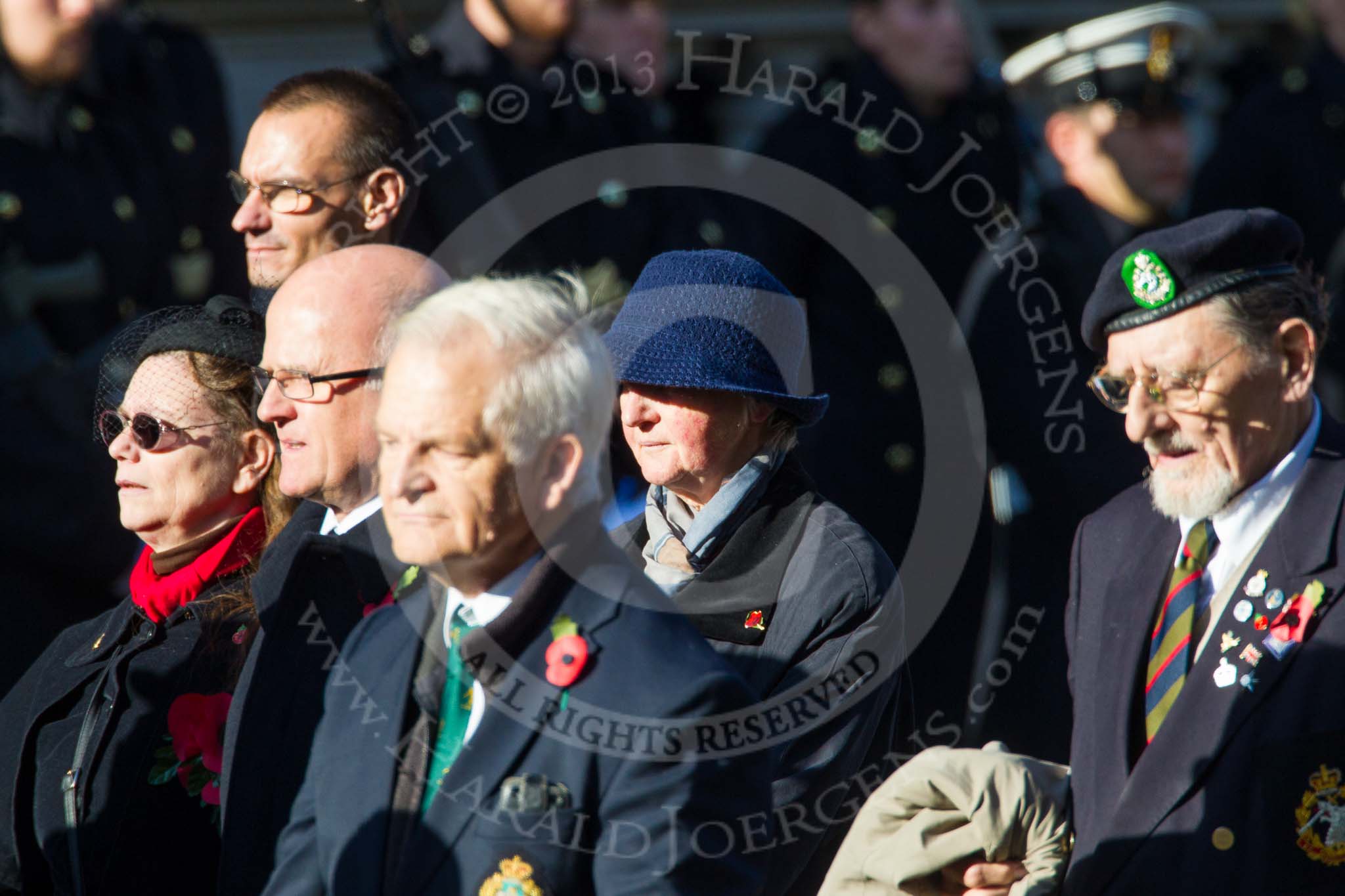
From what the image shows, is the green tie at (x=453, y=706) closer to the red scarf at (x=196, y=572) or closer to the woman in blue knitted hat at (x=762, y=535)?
the woman in blue knitted hat at (x=762, y=535)

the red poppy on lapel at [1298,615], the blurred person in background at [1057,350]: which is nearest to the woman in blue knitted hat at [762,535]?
the red poppy on lapel at [1298,615]

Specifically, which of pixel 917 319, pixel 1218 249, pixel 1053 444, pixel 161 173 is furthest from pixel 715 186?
pixel 1218 249

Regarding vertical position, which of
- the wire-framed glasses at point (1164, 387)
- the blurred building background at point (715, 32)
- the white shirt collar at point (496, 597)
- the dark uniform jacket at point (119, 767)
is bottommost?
the dark uniform jacket at point (119, 767)

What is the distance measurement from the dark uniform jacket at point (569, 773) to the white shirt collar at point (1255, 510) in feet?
3.21

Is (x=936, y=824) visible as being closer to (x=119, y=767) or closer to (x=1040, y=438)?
(x=119, y=767)

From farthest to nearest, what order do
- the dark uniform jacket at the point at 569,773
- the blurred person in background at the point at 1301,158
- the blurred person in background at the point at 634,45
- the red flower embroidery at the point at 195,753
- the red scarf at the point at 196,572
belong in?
the blurred person in background at the point at 1301,158 → the blurred person in background at the point at 634,45 → the red scarf at the point at 196,572 → the red flower embroidery at the point at 195,753 → the dark uniform jacket at the point at 569,773

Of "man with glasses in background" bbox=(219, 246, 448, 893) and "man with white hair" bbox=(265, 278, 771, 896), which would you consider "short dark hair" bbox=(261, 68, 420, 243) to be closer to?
"man with glasses in background" bbox=(219, 246, 448, 893)

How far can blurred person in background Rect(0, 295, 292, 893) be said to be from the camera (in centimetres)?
268

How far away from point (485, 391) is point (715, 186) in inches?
104

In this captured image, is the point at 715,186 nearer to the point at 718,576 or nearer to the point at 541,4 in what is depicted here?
the point at 541,4

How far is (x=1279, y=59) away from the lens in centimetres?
646

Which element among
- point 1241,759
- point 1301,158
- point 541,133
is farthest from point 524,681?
point 1301,158

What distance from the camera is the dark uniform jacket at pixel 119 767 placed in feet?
8.71

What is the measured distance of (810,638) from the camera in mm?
2740
